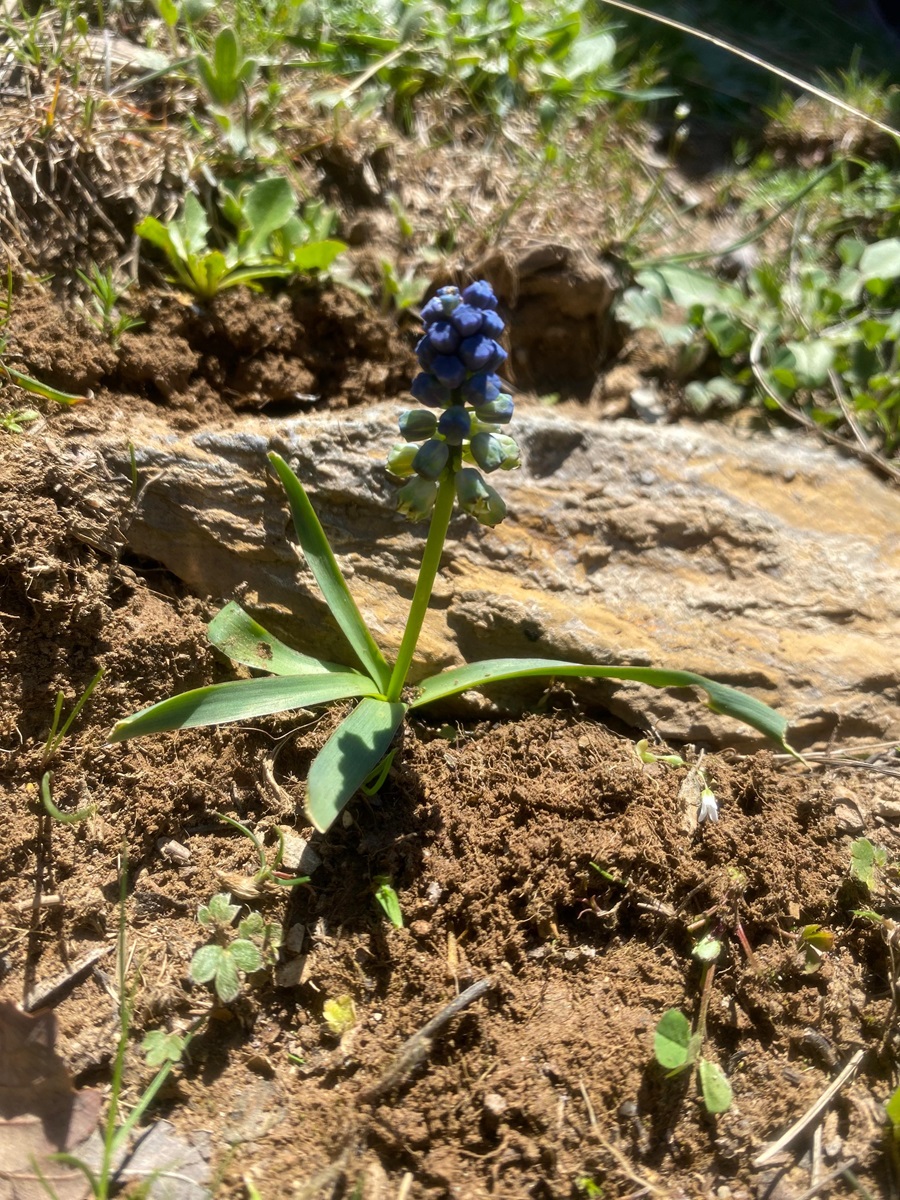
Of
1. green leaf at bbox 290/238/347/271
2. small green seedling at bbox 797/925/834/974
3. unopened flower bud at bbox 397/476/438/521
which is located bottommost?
small green seedling at bbox 797/925/834/974

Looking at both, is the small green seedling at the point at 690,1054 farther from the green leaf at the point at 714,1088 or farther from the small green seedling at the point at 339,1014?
the small green seedling at the point at 339,1014

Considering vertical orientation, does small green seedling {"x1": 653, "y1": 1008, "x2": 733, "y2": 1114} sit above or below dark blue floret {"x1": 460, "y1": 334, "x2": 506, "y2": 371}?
below

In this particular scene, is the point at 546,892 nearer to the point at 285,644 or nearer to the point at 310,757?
the point at 310,757

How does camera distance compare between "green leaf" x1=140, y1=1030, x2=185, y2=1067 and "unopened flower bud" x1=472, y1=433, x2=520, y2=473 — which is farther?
"unopened flower bud" x1=472, y1=433, x2=520, y2=473

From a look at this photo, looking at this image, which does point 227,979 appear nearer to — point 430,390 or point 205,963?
point 205,963

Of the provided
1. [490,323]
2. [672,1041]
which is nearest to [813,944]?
[672,1041]

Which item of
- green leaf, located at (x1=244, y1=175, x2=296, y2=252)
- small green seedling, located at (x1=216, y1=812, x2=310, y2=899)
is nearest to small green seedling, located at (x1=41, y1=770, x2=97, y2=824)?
small green seedling, located at (x1=216, y1=812, x2=310, y2=899)

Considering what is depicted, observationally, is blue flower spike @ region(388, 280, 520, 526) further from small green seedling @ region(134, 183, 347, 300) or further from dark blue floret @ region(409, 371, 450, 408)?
small green seedling @ region(134, 183, 347, 300)
